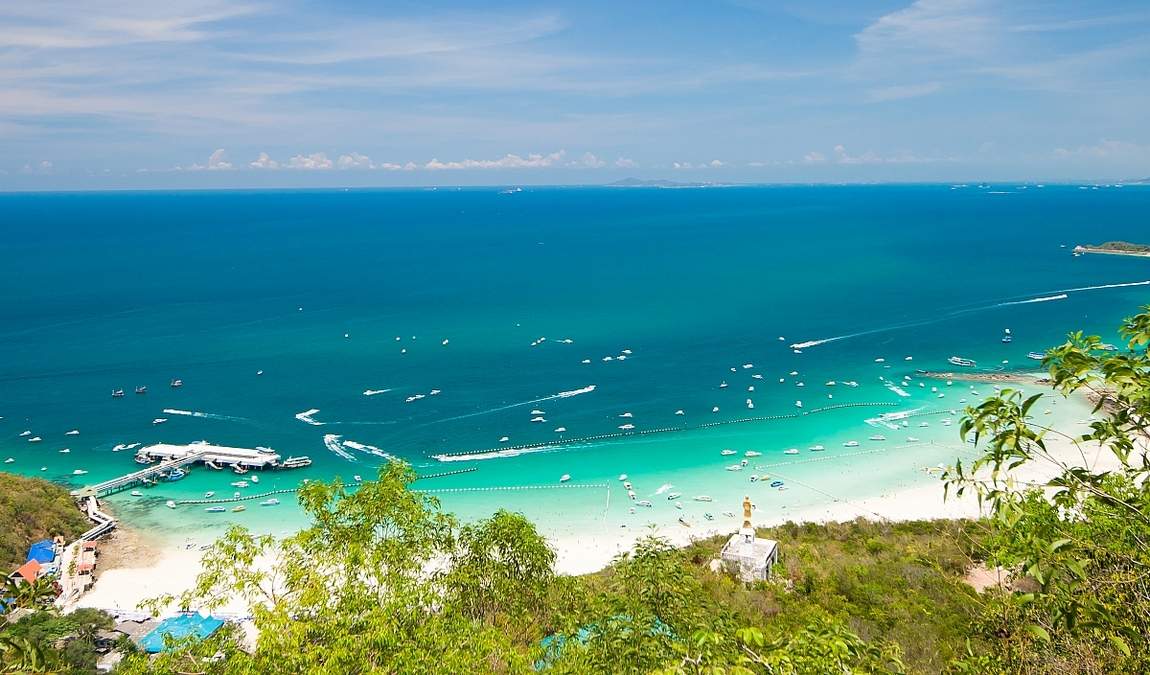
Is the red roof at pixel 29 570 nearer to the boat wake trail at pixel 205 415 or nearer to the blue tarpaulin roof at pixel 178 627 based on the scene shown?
the blue tarpaulin roof at pixel 178 627

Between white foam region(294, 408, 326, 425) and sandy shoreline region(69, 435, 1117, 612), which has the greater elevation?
white foam region(294, 408, 326, 425)

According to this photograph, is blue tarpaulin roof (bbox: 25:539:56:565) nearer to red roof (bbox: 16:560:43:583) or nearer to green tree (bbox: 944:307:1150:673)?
red roof (bbox: 16:560:43:583)

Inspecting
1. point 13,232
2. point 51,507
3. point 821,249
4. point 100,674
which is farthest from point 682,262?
point 13,232

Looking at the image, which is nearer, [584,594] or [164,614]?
[584,594]

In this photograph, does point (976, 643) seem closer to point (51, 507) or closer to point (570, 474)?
point (570, 474)

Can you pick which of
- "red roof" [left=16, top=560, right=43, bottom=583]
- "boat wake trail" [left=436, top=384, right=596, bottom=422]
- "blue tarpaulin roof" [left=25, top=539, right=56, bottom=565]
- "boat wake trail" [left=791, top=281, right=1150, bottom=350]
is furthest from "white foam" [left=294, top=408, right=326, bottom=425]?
"boat wake trail" [left=791, top=281, right=1150, bottom=350]

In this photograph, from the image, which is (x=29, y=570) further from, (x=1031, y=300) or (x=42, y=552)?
(x=1031, y=300)

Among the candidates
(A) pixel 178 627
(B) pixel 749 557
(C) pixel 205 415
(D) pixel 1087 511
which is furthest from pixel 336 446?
(D) pixel 1087 511
